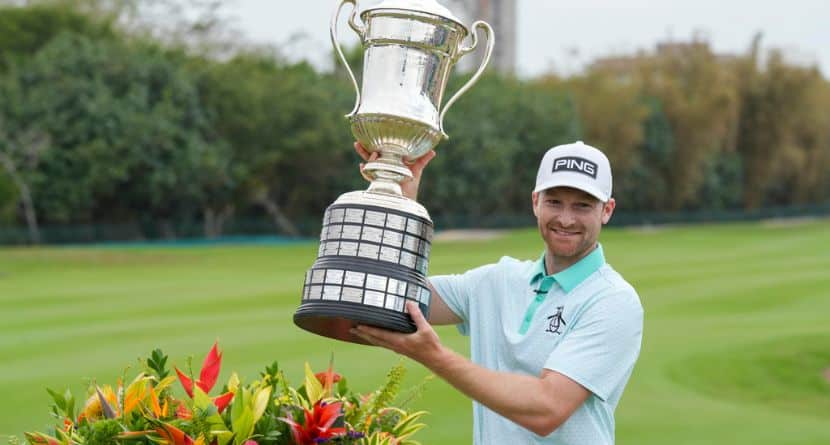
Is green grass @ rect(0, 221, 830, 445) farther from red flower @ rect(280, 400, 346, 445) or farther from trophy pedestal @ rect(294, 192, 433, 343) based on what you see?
red flower @ rect(280, 400, 346, 445)

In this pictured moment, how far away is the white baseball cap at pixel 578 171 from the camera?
3512 millimetres

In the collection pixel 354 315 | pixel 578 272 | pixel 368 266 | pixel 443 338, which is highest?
pixel 443 338

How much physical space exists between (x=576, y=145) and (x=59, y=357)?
963 cm

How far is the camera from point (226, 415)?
10.4ft

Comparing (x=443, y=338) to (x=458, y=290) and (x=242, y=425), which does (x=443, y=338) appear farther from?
(x=242, y=425)

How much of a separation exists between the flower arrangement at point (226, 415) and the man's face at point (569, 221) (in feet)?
2.05

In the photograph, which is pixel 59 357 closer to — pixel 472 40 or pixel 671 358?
pixel 671 358

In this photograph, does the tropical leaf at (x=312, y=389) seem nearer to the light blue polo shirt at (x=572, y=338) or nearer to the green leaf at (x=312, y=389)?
the green leaf at (x=312, y=389)

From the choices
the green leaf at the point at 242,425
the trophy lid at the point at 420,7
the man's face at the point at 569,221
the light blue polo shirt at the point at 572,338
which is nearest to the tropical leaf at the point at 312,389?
the green leaf at the point at 242,425

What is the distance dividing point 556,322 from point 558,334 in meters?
0.05

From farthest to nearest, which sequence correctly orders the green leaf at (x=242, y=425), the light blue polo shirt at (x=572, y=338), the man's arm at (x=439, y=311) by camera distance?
the man's arm at (x=439, y=311)
the light blue polo shirt at (x=572, y=338)
the green leaf at (x=242, y=425)

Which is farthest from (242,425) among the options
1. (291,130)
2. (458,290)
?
(291,130)

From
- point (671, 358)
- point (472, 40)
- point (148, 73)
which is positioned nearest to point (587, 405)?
point (472, 40)

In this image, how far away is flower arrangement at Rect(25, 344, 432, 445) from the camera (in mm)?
3051
